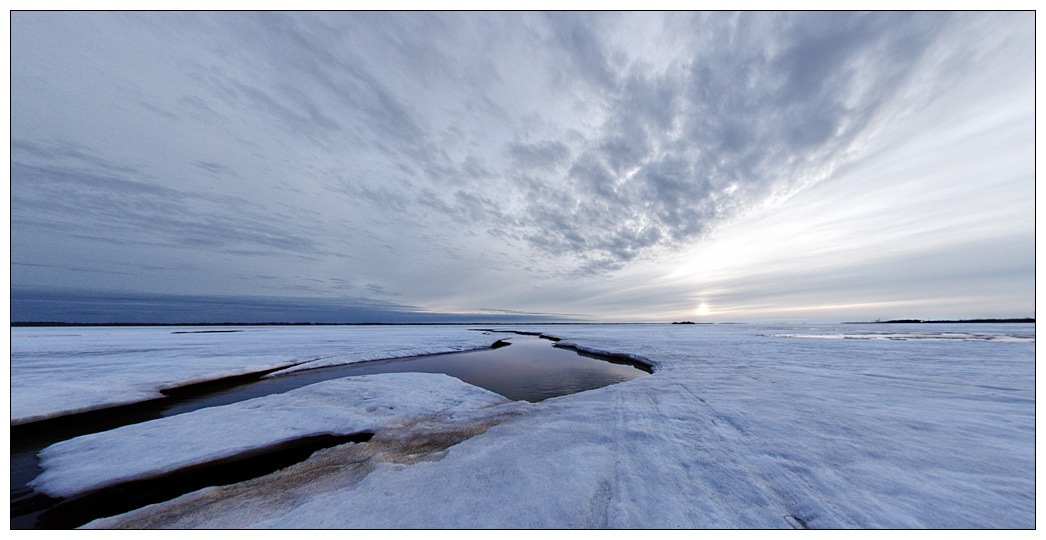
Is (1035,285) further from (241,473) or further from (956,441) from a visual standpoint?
(241,473)

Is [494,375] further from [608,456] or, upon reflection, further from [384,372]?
[608,456]

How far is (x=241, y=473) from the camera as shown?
195 inches

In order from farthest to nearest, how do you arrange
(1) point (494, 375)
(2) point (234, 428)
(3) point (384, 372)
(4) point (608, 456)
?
(3) point (384, 372) < (1) point (494, 375) < (2) point (234, 428) < (4) point (608, 456)

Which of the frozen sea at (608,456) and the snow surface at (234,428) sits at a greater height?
the frozen sea at (608,456)

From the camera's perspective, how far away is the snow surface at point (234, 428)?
486 centimetres

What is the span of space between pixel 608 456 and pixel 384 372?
41.4 feet

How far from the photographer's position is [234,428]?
6430mm

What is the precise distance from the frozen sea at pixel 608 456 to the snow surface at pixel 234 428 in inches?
1.9

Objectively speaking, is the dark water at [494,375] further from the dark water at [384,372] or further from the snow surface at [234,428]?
the snow surface at [234,428]

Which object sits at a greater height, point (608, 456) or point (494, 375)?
point (608, 456)

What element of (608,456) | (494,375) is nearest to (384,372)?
(494,375)

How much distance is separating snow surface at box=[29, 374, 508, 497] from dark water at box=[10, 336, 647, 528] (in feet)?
1.39

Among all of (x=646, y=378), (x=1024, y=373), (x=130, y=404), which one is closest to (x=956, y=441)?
(x=646, y=378)

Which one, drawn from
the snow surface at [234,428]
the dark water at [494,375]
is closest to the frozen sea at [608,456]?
the snow surface at [234,428]
